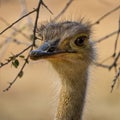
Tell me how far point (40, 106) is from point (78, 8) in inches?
132

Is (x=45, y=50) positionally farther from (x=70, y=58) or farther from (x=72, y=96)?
(x=72, y=96)

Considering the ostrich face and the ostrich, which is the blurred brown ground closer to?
the ostrich

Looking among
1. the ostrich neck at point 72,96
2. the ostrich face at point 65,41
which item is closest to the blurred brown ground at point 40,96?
the ostrich neck at point 72,96

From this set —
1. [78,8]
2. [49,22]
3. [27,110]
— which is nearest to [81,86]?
[49,22]

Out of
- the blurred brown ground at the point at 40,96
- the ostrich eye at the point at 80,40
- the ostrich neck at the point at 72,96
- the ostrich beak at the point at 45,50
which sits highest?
the blurred brown ground at the point at 40,96

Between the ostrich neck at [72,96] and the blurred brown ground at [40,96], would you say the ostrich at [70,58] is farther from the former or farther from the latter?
the blurred brown ground at [40,96]

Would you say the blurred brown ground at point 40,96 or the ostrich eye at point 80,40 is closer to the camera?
the ostrich eye at point 80,40

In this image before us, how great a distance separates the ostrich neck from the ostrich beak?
1.54 feet

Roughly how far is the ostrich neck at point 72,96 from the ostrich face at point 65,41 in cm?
14

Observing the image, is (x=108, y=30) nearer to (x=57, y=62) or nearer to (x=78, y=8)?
(x=78, y=8)

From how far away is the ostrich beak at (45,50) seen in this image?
4.23 metres

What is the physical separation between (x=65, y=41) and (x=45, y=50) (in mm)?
305

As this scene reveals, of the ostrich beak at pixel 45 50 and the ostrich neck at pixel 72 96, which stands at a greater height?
the ostrich neck at pixel 72 96

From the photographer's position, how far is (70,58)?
4.79m
